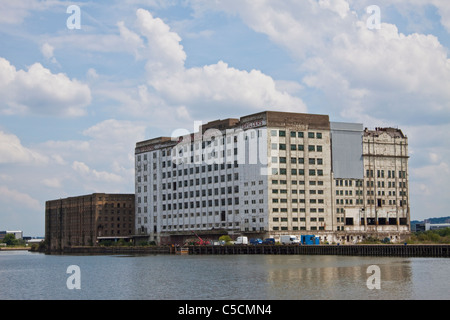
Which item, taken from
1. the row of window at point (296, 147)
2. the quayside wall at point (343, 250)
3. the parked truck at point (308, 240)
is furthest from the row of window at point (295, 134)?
the quayside wall at point (343, 250)

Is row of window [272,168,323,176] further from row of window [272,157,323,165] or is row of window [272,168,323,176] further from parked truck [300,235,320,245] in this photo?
parked truck [300,235,320,245]

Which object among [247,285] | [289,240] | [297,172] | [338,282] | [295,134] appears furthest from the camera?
[297,172]

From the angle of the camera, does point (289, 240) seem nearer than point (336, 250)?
No

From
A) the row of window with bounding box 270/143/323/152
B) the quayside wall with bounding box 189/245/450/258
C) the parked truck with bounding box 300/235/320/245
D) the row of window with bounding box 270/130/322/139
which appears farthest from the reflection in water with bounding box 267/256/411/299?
the row of window with bounding box 270/130/322/139

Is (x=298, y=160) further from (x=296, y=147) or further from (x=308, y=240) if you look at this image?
(x=308, y=240)

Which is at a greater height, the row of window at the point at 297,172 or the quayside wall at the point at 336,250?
the row of window at the point at 297,172

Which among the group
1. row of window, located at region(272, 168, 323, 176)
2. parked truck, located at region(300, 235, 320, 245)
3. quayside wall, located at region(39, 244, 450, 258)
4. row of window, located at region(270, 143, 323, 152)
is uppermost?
row of window, located at region(270, 143, 323, 152)

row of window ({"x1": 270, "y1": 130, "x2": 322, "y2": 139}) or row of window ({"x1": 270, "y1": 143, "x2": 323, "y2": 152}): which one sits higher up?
row of window ({"x1": 270, "y1": 130, "x2": 322, "y2": 139})

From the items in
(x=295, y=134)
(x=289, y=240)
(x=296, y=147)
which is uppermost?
(x=295, y=134)

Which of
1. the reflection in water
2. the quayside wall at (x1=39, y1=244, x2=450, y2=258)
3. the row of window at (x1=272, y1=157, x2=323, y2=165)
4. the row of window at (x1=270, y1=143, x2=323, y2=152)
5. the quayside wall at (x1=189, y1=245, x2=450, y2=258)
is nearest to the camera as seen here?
the reflection in water

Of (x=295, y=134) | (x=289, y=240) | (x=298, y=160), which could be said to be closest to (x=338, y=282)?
(x=289, y=240)

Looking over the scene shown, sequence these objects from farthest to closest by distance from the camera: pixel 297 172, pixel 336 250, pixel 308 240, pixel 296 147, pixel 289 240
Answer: pixel 297 172 → pixel 296 147 → pixel 308 240 → pixel 289 240 → pixel 336 250

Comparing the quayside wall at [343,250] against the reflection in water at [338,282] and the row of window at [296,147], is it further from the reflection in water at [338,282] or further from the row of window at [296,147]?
the row of window at [296,147]
